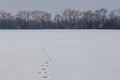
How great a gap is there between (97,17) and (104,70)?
29.6 metres

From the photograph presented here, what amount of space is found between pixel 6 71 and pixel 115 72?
1847 mm

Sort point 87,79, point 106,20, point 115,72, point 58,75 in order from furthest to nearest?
point 106,20 < point 115,72 < point 58,75 < point 87,79

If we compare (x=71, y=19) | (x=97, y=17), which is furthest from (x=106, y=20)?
(x=71, y=19)

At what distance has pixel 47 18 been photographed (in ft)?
112

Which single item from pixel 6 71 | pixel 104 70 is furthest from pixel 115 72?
pixel 6 71

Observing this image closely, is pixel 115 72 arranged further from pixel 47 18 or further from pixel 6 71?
pixel 47 18

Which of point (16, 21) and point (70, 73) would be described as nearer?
point (70, 73)

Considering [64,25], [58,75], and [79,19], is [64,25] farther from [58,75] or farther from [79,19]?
[58,75]

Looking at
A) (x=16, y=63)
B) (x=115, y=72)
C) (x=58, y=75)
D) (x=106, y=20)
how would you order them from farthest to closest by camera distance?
(x=106, y=20)
(x=16, y=63)
(x=115, y=72)
(x=58, y=75)

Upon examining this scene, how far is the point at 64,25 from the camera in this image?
34.2 m

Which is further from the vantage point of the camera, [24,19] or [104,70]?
[24,19]

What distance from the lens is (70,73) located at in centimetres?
458

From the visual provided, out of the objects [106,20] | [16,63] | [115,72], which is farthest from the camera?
[106,20]

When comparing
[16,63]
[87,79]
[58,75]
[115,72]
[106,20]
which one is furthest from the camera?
[106,20]
